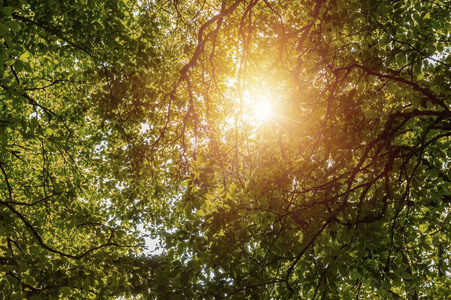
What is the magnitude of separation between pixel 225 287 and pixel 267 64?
5169 millimetres

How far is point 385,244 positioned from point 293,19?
477 cm

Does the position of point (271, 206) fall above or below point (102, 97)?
below

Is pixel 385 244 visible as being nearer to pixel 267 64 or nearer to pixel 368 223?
pixel 368 223

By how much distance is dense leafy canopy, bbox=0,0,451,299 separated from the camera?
12.8ft

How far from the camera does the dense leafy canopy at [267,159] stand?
12.8 ft

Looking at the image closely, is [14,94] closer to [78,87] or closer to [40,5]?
[40,5]

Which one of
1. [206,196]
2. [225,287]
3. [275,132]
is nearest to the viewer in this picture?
[206,196]

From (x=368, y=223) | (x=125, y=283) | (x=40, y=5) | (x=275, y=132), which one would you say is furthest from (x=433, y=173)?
Answer: (x=40, y=5)

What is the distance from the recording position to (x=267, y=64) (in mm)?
7574

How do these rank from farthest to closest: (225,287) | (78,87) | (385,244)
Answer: (78,87) < (385,244) < (225,287)

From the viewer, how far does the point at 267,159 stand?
4977 millimetres

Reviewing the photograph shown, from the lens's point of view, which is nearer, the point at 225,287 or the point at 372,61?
the point at 225,287

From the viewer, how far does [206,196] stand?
11.5ft

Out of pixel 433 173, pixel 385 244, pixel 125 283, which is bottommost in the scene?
pixel 125 283
